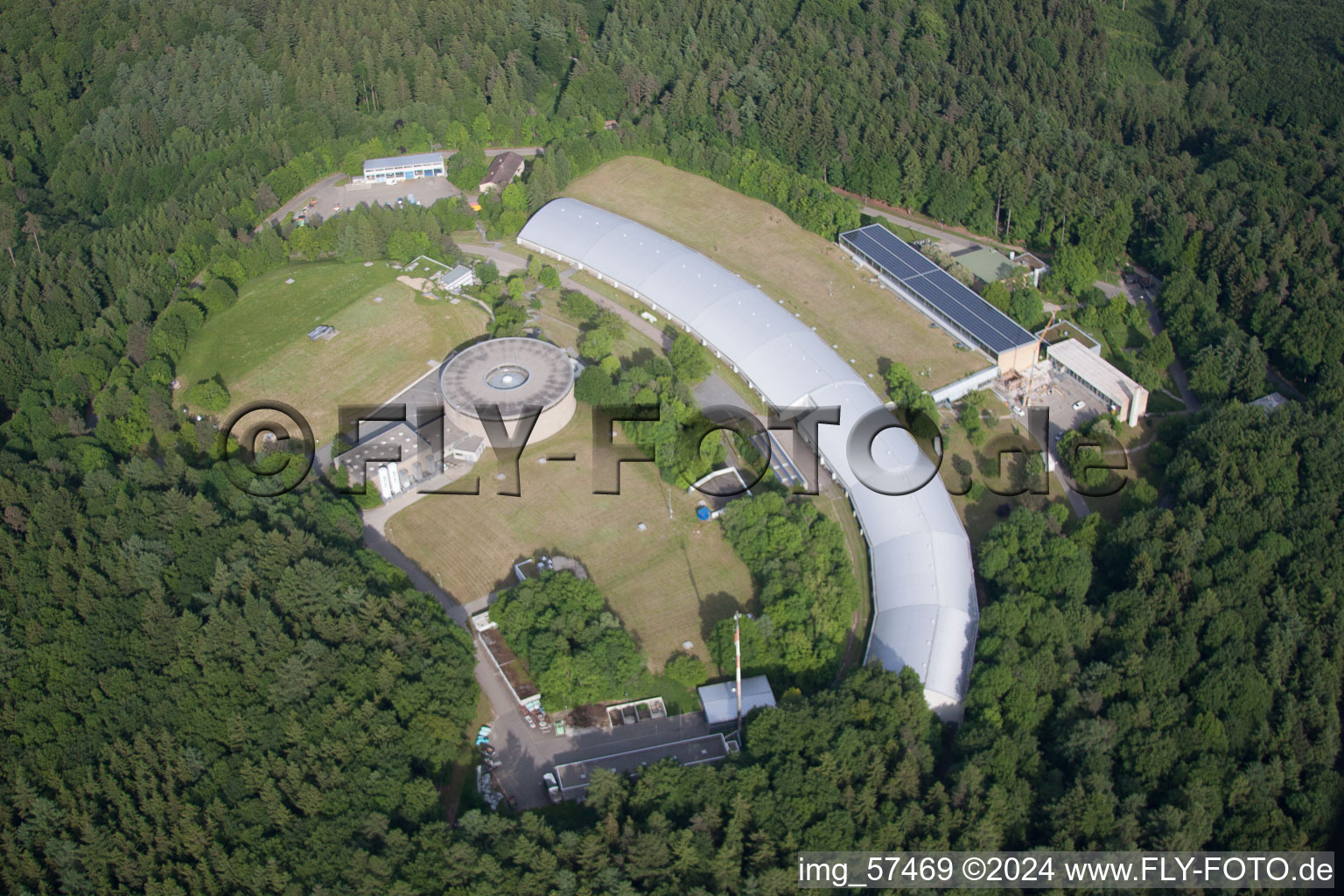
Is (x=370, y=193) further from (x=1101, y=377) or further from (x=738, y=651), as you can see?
(x=1101, y=377)

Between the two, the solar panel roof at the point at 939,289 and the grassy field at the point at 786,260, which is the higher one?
the solar panel roof at the point at 939,289

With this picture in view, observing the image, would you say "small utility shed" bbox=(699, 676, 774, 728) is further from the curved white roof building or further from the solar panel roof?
the solar panel roof

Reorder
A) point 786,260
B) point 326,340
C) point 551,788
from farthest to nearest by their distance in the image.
Answer: point 786,260, point 326,340, point 551,788

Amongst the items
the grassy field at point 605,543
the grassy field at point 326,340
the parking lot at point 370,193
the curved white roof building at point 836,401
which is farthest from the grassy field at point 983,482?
the parking lot at point 370,193

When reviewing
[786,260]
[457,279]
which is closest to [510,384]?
[457,279]

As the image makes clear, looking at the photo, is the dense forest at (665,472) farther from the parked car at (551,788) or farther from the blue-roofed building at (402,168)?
the parked car at (551,788)

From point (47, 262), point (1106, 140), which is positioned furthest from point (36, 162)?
point (1106, 140)
